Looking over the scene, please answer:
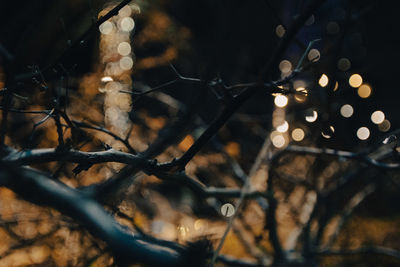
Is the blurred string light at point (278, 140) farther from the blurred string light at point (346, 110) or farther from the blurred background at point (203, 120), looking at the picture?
the blurred string light at point (346, 110)

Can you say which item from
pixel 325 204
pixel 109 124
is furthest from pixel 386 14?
pixel 109 124

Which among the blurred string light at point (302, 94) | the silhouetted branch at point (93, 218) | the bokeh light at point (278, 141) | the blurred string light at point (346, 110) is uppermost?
the blurred string light at point (346, 110)

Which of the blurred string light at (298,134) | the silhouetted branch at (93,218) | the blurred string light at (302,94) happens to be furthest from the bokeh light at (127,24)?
the silhouetted branch at (93,218)

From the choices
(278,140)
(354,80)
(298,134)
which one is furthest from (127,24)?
(354,80)

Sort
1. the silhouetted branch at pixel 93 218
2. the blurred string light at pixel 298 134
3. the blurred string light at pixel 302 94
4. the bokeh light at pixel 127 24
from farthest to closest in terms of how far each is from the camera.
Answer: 1. the bokeh light at pixel 127 24
2. the blurred string light at pixel 298 134
3. the blurred string light at pixel 302 94
4. the silhouetted branch at pixel 93 218

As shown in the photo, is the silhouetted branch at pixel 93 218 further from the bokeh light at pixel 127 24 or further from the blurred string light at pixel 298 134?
the bokeh light at pixel 127 24

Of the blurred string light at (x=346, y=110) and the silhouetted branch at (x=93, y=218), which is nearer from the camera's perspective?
the silhouetted branch at (x=93, y=218)

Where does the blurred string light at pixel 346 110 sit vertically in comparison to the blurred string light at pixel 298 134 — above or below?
above

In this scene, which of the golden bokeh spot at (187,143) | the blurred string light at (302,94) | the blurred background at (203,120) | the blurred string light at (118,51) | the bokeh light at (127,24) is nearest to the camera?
the blurred string light at (302,94)

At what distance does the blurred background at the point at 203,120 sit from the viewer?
2.50 m

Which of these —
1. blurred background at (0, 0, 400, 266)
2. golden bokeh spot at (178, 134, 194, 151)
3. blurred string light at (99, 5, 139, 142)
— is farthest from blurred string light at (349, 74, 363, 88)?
blurred string light at (99, 5, 139, 142)

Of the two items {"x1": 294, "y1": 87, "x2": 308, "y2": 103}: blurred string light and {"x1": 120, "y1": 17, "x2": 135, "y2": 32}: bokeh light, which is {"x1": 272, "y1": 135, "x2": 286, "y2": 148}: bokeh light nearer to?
{"x1": 294, "y1": 87, "x2": 308, "y2": 103}: blurred string light

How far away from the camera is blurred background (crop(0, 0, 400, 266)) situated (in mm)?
2500

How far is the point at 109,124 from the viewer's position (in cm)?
415
